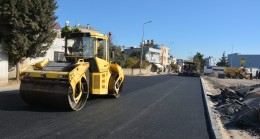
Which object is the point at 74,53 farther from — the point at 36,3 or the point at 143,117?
the point at 36,3

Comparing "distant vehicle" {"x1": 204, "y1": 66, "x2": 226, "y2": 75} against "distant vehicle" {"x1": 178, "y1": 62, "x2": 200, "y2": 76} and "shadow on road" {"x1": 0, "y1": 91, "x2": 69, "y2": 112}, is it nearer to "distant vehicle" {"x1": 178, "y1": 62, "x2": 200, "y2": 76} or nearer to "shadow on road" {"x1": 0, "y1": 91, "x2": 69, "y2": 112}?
"distant vehicle" {"x1": 178, "y1": 62, "x2": 200, "y2": 76}

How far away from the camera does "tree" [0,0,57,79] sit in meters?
20.2

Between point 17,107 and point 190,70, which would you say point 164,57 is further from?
point 17,107

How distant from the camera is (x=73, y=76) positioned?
10266 mm

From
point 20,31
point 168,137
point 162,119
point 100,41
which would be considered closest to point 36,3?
point 20,31

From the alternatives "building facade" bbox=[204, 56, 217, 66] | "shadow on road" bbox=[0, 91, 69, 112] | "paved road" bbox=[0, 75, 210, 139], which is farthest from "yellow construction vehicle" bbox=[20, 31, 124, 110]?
"building facade" bbox=[204, 56, 217, 66]

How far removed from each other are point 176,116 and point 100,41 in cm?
453

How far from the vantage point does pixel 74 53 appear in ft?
42.9

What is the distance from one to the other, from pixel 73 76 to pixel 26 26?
11941mm

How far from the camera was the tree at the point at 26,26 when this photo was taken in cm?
2020

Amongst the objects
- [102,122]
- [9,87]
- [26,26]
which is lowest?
[102,122]

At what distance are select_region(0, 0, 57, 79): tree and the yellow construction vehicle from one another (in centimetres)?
838

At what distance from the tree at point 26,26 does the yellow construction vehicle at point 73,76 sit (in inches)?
330

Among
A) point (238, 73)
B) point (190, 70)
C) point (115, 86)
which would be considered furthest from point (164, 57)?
point (115, 86)
